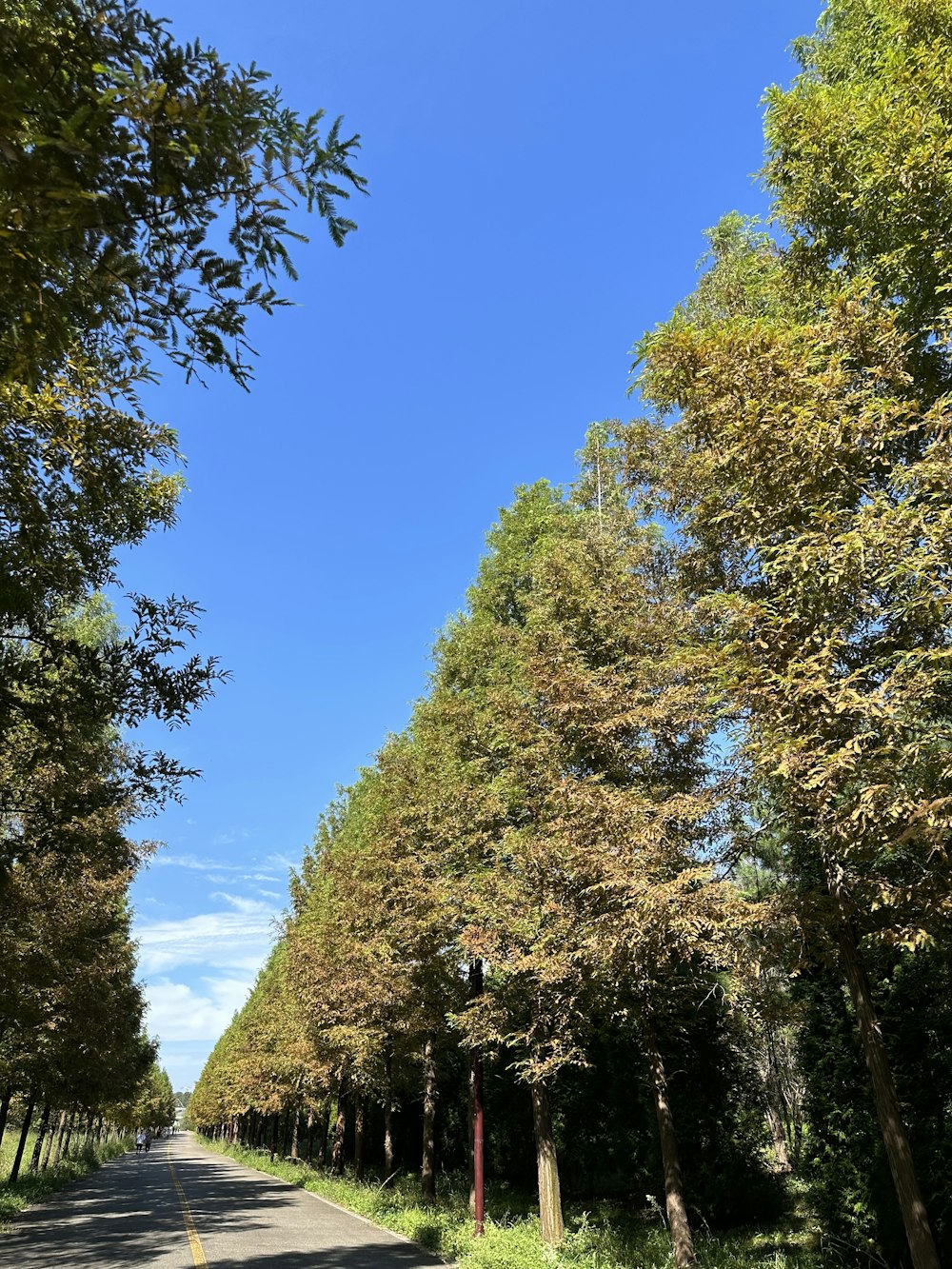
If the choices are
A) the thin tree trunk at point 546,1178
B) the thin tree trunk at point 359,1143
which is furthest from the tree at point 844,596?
the thin tree trunk at point 359,1143

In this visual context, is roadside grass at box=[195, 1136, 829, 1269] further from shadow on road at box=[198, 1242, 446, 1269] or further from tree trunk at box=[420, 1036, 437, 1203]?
shadow on road at box=[198, 1242, 446, 1269]

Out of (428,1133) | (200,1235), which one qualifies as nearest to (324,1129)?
(428,1133)

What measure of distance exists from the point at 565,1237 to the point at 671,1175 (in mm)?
2562

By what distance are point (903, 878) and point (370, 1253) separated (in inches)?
420

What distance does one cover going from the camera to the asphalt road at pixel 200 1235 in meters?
10.9

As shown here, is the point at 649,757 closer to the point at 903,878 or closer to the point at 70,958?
the point at 903,878

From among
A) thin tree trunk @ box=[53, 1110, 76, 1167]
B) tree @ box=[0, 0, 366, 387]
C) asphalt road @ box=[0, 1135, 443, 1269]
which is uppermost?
tree @ box=[0, 0, 366, 387]

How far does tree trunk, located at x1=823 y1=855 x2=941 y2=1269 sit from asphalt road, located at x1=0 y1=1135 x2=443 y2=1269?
791 cm

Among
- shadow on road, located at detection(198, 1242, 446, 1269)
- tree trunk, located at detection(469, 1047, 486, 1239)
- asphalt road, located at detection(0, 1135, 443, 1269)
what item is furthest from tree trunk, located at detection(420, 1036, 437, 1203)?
shadow on road, located at detection(198, 1242, 446, 1269)

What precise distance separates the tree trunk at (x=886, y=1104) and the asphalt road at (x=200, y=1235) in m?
7.91

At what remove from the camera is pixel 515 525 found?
16438 millimetres

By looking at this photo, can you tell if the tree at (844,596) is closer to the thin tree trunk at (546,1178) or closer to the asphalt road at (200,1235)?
the thin tree trunk at (546,1178)

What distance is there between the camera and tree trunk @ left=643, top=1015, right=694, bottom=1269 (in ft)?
29.6

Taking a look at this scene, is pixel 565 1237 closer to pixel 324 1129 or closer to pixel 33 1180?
pixel 33 1180
